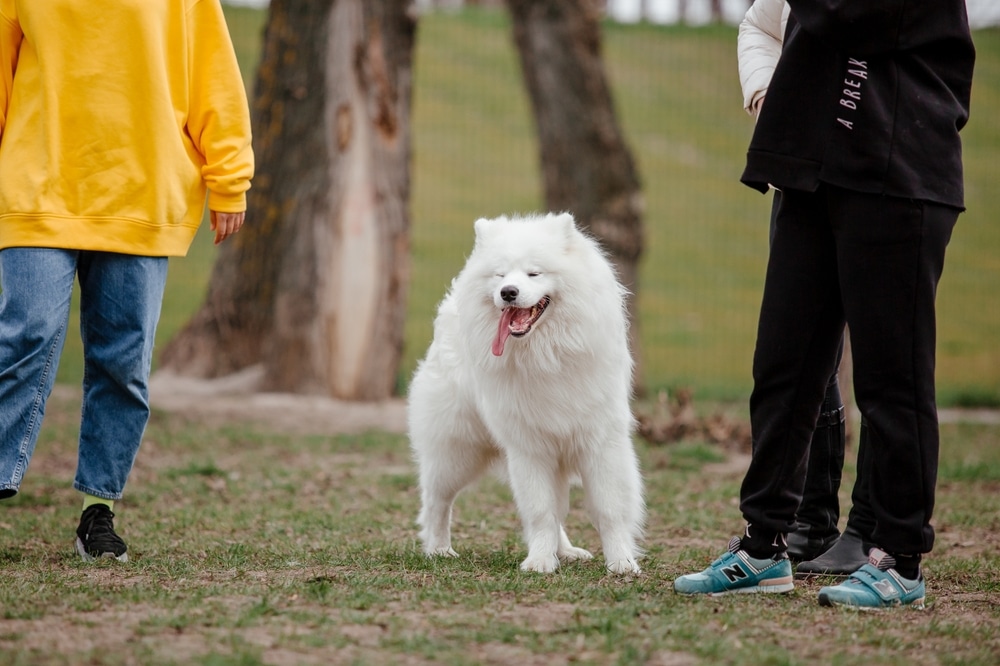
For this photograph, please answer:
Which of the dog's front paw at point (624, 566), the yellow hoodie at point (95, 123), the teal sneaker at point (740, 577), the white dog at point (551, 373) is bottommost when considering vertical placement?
the dog's front paw at point (624, 566)

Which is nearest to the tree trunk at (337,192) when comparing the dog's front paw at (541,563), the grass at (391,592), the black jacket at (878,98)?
the grass at (391,592)

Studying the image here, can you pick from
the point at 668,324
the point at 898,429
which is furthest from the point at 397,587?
the point at 668,324

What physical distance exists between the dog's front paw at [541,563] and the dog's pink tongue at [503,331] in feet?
2.43

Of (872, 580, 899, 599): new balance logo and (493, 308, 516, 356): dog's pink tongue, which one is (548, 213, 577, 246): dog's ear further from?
(872, 580, 899, 599): new balance logo

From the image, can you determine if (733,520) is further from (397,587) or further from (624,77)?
(624,77)

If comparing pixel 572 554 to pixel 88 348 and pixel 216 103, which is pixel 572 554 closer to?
pixel 88 348

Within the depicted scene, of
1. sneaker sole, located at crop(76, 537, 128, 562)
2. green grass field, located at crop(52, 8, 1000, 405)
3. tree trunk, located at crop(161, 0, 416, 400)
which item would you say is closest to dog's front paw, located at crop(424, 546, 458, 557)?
sneaker sole, located at crop(76, 537, 128, 562)

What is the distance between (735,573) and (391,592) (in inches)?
40.9

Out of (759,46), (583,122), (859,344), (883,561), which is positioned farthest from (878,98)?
(583,122)

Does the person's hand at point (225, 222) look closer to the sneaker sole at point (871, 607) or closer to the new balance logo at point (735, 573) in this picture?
the new balance logo at point (735, 573)

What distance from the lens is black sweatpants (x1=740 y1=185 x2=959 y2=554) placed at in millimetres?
3201

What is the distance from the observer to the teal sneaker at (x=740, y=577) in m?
3.49

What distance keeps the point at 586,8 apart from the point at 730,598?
7681 mm

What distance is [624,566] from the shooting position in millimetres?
4105
